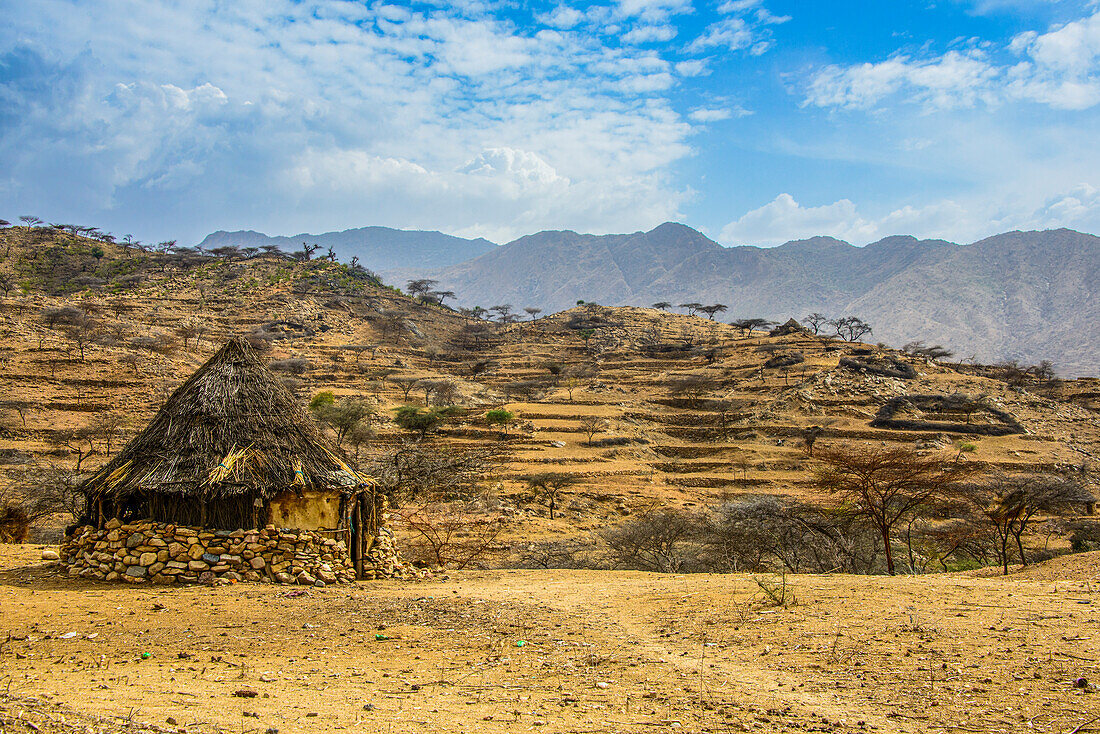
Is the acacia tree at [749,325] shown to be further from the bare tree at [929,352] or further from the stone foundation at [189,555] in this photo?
the stone foundation at [189,555]

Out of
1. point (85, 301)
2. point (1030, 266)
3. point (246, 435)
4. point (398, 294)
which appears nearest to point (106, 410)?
point (85, 301)

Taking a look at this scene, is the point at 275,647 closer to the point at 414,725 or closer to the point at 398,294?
the point at 414,725

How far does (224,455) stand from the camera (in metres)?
9.33

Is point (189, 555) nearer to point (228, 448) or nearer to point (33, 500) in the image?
point (228, 448)

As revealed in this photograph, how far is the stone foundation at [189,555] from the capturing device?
8.64 meters

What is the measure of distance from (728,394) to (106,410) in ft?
134

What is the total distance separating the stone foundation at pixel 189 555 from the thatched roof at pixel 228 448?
57 centimetres

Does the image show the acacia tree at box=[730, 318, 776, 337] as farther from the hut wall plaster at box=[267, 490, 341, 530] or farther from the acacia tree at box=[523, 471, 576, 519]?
the hut wall plaster at box=[267, 490, 341, 530]

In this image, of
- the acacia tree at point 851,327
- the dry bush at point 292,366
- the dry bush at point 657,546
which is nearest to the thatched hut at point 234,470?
the dry bush at point 657,546

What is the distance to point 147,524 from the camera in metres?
8.76

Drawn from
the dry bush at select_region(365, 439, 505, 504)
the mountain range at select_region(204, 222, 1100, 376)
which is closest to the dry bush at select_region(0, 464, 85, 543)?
the dry bush at select_region(365, 439, 505, 504)

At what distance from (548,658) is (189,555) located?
606 cm

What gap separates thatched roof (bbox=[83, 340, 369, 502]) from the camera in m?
8.94

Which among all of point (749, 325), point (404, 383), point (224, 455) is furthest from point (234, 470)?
point (749, 325)
